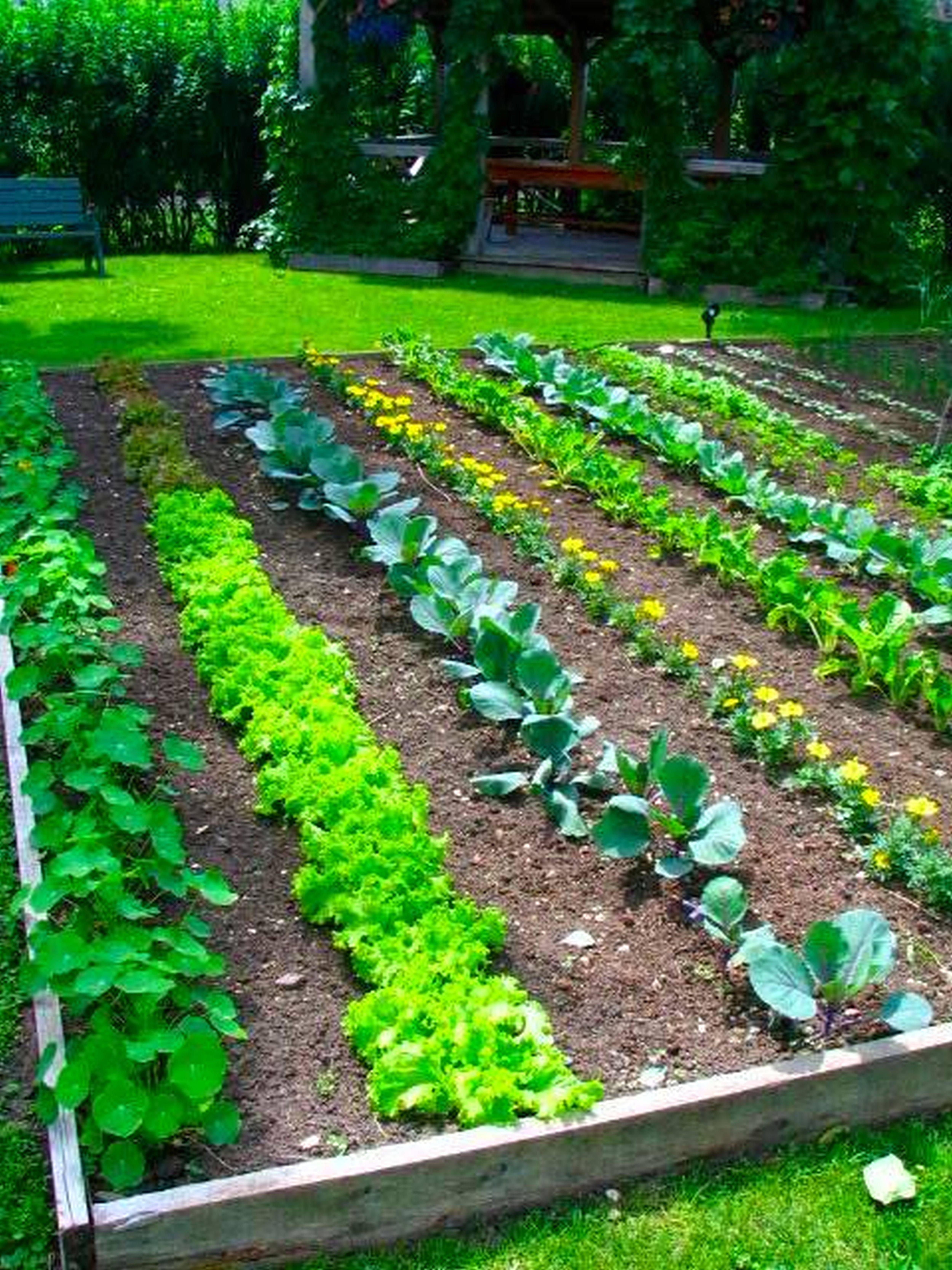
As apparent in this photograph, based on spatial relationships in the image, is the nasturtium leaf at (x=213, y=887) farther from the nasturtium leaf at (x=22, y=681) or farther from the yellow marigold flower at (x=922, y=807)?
the yellow marigold flower at (x=922, y=807)

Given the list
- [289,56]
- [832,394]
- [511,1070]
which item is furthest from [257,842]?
[289,56]

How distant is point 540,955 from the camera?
3.55m

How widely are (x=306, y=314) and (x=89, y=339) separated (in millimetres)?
2023

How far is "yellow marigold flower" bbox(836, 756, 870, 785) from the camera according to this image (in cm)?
402

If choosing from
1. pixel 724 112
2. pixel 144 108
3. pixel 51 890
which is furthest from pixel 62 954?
pixel 144 108

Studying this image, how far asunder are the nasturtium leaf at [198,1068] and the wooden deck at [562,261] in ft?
40.2

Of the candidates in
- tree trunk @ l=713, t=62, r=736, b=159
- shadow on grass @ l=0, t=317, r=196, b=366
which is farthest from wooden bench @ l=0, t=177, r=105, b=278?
tree trunk @ l=713, t=62, r=736, b=159

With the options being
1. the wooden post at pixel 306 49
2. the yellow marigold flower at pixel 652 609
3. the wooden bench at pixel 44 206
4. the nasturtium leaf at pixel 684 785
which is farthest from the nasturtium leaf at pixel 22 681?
the wooden post at pixel 306 49

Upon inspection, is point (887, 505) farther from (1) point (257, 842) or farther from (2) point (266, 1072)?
(2) point (266, 1072)

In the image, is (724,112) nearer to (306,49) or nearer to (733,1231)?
(306,49)

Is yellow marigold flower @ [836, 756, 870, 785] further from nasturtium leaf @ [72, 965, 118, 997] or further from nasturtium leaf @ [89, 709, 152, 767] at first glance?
nasturtium leaf @ [72, 965, 118, 997]

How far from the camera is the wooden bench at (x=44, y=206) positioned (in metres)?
14.5

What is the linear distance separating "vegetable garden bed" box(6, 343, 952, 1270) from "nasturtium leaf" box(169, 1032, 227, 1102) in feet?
0.61

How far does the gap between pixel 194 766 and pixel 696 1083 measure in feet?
5.32
